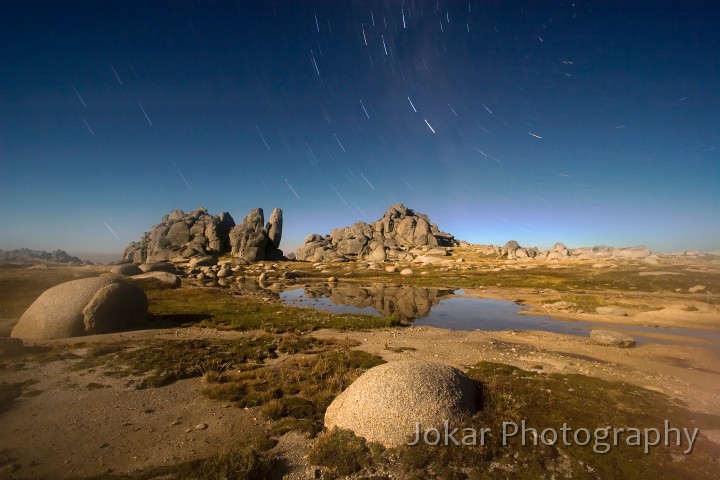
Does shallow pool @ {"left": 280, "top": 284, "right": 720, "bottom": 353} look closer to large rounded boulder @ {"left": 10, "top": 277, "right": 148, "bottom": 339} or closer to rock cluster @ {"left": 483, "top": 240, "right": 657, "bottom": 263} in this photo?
large rounded boulder @ {"left": 10, "top": 277, "right": 148, "bottom": 339}

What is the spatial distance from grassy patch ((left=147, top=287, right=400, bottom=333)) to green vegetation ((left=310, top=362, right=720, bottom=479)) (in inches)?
719

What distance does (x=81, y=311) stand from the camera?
2184 cm

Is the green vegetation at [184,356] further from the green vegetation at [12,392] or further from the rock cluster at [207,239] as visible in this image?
the rock cluster at [207,239]

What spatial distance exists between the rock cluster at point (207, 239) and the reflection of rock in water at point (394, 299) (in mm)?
86615

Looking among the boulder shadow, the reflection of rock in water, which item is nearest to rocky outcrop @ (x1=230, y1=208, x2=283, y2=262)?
the reflection of rock in water

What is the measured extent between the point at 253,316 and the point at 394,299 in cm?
2616

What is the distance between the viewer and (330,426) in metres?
10.5

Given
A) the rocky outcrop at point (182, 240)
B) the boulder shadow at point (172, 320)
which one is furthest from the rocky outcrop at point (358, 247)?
the boulder shadow at point (172, 320)

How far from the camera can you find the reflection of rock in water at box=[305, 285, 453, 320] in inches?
1633

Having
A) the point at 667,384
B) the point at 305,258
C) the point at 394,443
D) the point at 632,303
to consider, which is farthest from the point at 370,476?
the point at 305,258

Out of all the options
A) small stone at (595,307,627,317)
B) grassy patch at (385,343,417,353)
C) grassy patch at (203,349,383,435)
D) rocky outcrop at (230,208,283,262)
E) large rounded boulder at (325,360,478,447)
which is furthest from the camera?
rocky outcrop at (230,208,283,262)

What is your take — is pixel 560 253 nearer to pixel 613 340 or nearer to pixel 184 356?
pixel 613 340

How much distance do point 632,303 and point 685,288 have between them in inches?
919

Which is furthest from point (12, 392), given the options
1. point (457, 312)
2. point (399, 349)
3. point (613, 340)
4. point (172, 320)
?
point (457, 312)
